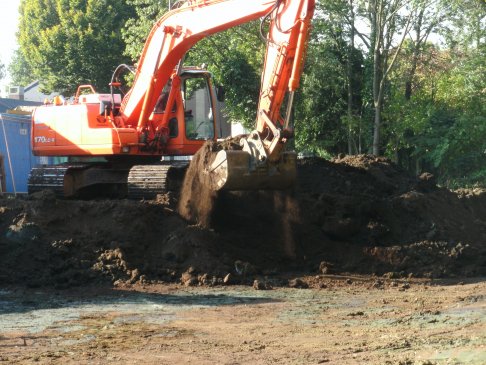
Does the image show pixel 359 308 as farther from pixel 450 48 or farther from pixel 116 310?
pixel 450 48

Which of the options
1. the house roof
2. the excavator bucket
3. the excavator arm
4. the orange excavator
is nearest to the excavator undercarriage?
the orange excavator

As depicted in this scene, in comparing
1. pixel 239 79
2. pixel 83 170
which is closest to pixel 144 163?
pixel 83 170

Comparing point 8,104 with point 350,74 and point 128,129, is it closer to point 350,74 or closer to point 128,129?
point 350,74

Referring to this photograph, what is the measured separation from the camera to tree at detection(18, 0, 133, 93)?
48.7m

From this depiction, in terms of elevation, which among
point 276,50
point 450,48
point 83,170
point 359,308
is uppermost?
point 450,48

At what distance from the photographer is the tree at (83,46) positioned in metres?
48.7

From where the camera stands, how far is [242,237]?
49.8 feet

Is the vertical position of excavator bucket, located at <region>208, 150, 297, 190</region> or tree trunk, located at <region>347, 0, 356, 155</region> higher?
tree trunk, located at <region>347, 0, 356, 155</region>

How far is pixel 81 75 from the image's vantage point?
48750 millimetres

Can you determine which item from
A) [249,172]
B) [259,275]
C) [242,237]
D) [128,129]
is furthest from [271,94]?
[128,129]

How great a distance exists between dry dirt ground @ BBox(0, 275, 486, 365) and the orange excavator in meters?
2.12

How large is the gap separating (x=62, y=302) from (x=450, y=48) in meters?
20.9

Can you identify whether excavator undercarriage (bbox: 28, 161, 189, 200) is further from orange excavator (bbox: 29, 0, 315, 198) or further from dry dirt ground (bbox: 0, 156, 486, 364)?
dry dirt ground (bbox: 0, 156, 486, 364)

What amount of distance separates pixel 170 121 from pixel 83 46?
32533mm
